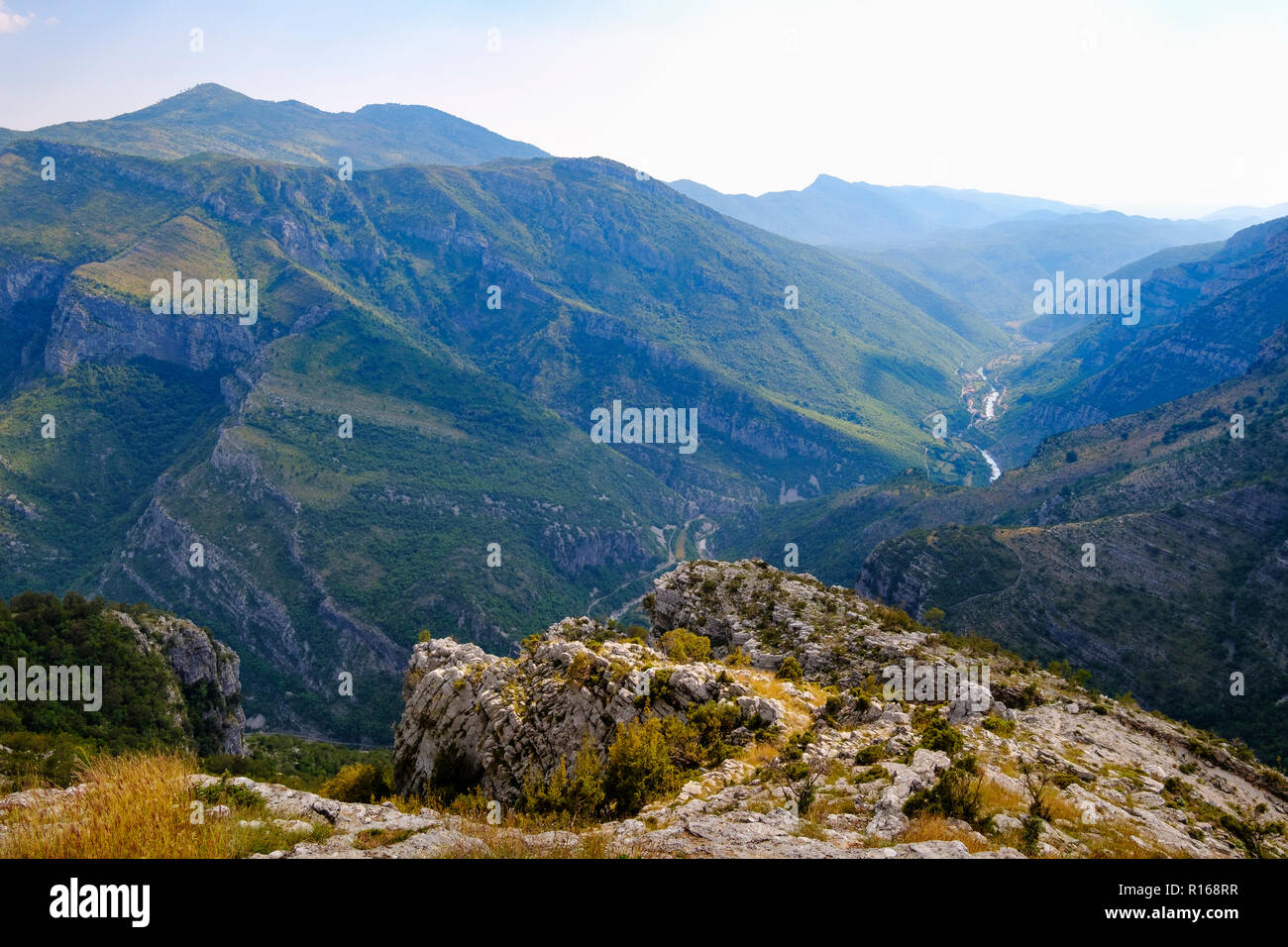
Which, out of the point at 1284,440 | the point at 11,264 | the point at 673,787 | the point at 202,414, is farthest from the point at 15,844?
the point at 11,264

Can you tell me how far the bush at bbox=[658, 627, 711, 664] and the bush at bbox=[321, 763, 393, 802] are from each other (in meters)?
14.1

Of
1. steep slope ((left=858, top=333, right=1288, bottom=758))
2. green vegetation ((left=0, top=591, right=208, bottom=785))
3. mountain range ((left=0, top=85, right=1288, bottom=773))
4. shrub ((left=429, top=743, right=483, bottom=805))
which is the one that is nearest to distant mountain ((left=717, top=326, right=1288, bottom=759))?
steep slope ((left=858, top=333, right=1288, bottom=758))

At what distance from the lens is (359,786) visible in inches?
1083

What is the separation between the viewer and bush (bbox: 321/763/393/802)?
87.0 ft

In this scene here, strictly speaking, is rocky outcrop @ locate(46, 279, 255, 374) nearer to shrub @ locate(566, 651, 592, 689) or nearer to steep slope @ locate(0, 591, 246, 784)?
steep slope @ locate(0, 591, 246, 784)

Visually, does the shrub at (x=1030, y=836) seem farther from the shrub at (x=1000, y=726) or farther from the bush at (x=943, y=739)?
the shrub at (x=1000, y=726)

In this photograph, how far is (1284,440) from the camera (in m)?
82.2

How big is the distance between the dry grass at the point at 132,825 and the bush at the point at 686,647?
830 inches

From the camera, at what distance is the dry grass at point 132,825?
30.2 ft

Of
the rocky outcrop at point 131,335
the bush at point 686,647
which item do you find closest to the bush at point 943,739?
the bush at point 686,647

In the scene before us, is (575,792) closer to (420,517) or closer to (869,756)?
(869,756)
